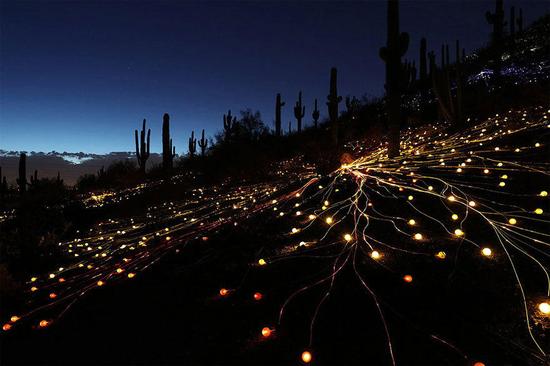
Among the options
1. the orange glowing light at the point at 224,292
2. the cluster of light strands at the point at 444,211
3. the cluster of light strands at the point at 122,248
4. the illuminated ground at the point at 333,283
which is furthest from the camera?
the cluster of light strands at the point at 122,248

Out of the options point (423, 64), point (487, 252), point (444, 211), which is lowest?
point (487, 252)

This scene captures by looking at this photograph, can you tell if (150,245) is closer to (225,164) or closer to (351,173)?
(351,173)

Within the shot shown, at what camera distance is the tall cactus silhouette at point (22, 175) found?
651 centimetres

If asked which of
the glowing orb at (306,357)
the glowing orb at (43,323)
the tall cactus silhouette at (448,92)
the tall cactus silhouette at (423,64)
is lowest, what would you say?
the glowing orb at (43,323)

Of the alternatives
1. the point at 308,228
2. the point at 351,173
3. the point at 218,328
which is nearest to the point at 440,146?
the point at 351,173

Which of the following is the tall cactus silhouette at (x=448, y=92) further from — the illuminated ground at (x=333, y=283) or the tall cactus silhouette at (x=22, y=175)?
the tall cactus silhouette at (x=22, y=175)

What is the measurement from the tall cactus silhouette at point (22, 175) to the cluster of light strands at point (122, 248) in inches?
52.9

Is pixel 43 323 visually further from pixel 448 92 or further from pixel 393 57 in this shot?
pixel 448 92

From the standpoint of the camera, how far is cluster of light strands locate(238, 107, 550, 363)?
2967 millimetres

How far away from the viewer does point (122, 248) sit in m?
5.13

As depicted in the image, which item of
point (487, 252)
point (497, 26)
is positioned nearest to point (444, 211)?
point (487, 252)

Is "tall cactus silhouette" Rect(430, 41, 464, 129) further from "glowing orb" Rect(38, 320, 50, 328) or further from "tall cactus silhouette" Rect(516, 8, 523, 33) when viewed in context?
"tall cactus silhouette" Rect(516, 8, 523, 33)

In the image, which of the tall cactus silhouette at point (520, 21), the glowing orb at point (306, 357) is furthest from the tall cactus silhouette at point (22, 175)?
the tall cactus silhouette at point (520, 21)

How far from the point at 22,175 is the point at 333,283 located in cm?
698
